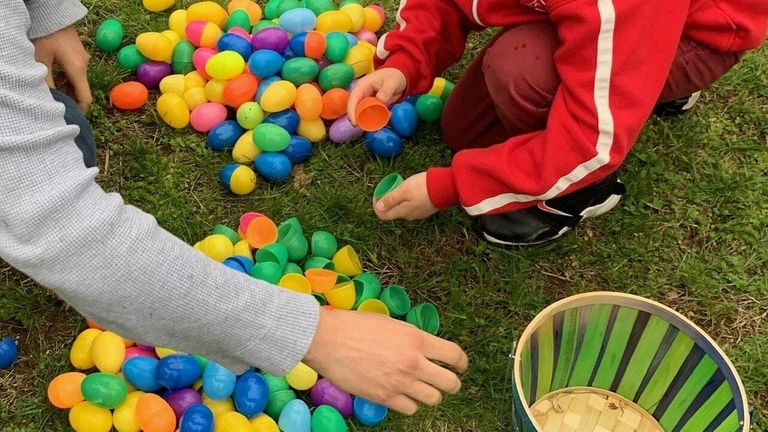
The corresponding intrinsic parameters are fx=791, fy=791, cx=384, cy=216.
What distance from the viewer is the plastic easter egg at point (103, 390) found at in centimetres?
124

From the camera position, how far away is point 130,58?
1732 mm

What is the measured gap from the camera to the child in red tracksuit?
115cm

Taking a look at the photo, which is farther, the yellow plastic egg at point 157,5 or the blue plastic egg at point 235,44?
the yellow plastic egg at point 157,5

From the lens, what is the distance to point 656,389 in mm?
1334

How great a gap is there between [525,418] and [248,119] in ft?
2.82

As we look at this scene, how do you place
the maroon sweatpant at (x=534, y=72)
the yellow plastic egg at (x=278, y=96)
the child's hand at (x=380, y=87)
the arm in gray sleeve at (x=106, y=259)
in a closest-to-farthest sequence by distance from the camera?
the arm in gray sleeve at (x=106, y=259) < the maroon sweatpant at (x=534, y=72) < the child's hand at (x=380, y=87) < the yellow plastic egg at (x=278, y=96)

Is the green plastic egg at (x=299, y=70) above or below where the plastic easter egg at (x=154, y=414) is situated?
above

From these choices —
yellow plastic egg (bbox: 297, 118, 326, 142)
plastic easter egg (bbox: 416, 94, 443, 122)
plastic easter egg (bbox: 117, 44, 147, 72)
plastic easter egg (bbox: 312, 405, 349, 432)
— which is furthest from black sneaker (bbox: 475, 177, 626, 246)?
plastic easter egg (bbox: 117, 44, 147, 72)

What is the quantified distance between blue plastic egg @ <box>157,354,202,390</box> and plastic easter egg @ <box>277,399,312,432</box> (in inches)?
6.4

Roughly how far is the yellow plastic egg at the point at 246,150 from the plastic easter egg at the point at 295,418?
55 cm

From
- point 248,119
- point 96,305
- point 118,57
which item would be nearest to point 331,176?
point 248,119

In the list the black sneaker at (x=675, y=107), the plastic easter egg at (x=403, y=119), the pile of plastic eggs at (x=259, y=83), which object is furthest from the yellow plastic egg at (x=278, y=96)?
the black sneaker at (x=675, y=107)

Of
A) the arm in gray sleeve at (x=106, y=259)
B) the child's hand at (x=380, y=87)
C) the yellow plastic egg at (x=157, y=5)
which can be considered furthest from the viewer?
the yellow plastic egg at (x=157, y=5)

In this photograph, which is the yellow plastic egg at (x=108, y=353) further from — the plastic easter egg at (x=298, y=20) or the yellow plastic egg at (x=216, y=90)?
the plastic easter egg at (x=298, y=20)
